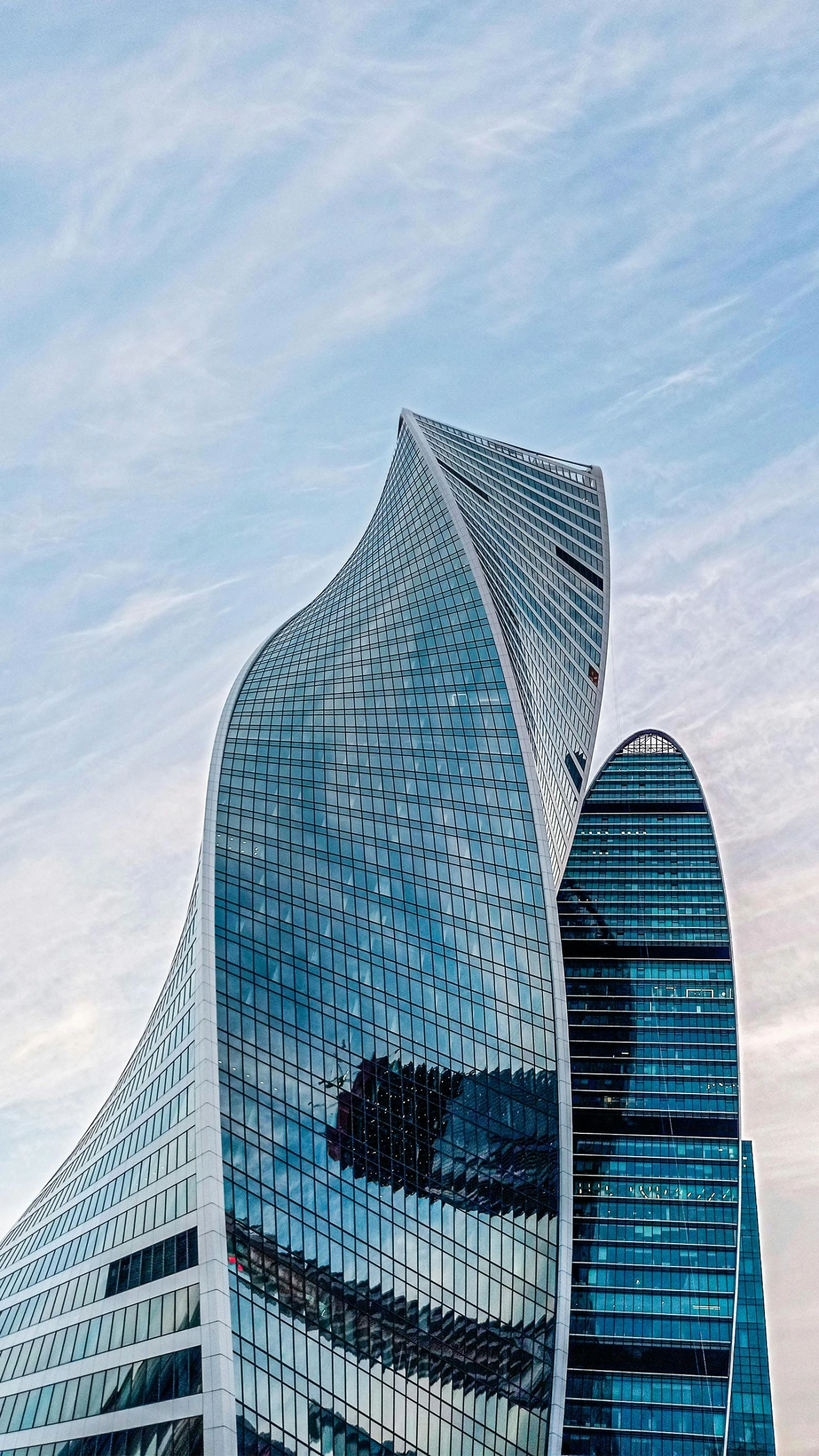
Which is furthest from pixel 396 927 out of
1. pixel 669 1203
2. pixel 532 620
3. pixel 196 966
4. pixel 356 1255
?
pixel 669 1203

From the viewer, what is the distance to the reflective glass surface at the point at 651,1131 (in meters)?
128

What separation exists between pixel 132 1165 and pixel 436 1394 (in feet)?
77.7

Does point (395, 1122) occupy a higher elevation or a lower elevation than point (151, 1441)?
higher

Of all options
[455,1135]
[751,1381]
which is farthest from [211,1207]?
[751,1381]

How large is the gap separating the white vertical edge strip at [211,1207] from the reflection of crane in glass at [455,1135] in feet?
31.6

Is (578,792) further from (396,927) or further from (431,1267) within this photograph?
(431,1267)

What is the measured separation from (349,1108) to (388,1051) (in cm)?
558

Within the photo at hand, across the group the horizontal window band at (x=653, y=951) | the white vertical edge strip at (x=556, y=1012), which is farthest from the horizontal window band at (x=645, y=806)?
the white vertical edge strip at (x=556, y=1012)

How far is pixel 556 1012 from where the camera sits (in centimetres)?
9794

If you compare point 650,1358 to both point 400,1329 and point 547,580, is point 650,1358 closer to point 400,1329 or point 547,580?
point 400,1329

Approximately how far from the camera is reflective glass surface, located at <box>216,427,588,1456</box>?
252ft

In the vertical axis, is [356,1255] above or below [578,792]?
below

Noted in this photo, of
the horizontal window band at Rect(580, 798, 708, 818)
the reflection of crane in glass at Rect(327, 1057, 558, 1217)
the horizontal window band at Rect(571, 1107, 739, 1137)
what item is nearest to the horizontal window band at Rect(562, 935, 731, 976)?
the horizontal window band at Rect(571, 1107, 739, 1137)

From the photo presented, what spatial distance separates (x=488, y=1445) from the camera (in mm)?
84125
